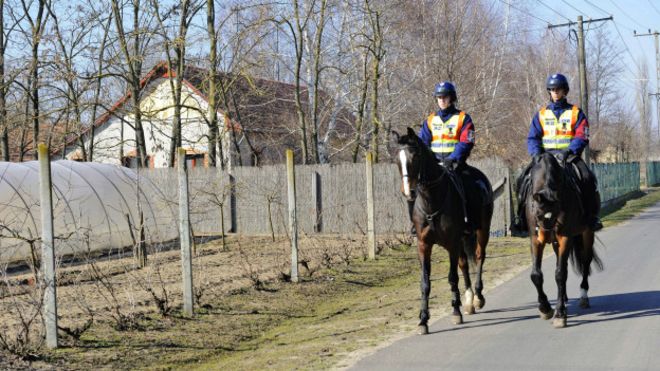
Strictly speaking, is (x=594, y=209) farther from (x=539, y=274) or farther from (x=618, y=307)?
(x=618, y=307)

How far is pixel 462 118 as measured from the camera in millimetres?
10203

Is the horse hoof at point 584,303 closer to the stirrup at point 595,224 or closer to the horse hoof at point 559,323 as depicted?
the stirrup at point 595,224

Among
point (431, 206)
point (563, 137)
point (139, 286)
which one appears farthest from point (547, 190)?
point (139, 286)

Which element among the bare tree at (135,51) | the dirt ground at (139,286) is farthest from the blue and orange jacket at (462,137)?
the bare tree at (135,51)

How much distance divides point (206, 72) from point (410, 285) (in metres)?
16.3

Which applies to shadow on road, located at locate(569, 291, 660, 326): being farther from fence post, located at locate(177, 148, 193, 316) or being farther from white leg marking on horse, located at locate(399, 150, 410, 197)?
fence post, located at locate(177, 148, 193, 316)

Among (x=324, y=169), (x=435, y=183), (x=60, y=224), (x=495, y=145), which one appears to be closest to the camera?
(x=435, y=183)

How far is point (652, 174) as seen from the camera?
252ft

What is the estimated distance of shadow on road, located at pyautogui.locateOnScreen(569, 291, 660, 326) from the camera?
31.6ft

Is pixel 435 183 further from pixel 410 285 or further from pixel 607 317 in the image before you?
pixel 410 285

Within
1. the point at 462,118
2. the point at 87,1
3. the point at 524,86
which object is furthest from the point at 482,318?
the point at 524,86

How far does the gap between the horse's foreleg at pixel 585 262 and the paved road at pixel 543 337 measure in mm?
136

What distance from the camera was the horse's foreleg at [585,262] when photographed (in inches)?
407

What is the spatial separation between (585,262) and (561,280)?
1341mm
